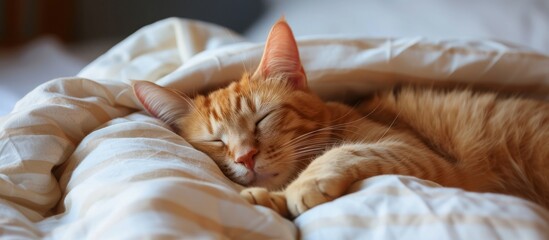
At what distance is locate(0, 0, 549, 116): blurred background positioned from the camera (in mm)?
1845

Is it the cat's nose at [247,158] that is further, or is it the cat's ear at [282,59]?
the cat's ear at [282,59]

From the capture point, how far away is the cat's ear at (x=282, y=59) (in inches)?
52.4

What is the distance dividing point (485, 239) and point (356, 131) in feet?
2.08

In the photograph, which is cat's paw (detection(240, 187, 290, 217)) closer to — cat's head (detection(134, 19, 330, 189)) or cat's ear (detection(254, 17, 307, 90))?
cat's head (detection(134, 19, 330, 189))

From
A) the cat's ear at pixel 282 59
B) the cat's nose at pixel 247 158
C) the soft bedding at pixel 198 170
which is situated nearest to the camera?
the soft bedding at pixel 198 170

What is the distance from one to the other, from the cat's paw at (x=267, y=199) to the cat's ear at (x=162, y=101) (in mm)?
448

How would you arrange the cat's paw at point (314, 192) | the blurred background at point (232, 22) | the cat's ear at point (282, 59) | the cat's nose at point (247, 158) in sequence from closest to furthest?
the cat's paw at point (314, 192), the cat's nose at point (247, 158), the cat's ear at point (282, 59), the blurred background at point (232, 22)

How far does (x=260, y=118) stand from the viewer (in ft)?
4.32

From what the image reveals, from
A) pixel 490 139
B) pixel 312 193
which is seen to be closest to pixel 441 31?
pixel 490 139

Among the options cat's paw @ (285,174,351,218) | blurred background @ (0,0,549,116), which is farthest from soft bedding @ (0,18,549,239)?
blurred background @ (0,0,549,116)

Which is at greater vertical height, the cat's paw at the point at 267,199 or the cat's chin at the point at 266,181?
the cat's paw at the point at 267,199

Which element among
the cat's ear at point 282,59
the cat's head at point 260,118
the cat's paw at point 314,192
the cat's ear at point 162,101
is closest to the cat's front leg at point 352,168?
the cat's paw at point 314,192

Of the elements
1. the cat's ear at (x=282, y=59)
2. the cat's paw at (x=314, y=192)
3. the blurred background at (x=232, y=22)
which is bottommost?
the blurred background at (x=232, y=22)

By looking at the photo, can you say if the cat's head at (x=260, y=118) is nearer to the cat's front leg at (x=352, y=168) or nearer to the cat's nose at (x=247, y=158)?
the cat's nose at (x=247, y=158)
